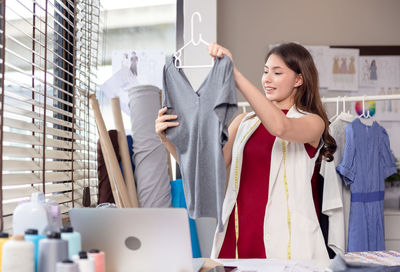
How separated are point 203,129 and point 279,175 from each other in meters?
0.41

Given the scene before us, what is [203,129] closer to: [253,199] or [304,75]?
[253,199]

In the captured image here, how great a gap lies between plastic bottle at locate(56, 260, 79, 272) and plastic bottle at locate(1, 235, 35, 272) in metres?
0.07

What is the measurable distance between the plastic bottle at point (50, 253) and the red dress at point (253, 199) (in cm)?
86

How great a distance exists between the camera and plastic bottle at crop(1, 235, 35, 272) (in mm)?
910

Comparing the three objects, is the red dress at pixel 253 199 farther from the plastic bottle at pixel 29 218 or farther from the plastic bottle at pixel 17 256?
the plastic bottle at pixel 17 256

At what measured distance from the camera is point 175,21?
3.21 meters

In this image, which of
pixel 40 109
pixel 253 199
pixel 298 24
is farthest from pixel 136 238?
pixel 298 24

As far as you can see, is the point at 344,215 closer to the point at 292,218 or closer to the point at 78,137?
the point at 292,218

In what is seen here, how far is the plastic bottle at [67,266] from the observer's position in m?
0.90

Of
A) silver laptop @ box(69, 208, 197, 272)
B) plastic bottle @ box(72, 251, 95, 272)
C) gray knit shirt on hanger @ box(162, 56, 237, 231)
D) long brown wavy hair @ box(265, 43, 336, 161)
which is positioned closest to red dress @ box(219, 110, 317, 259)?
long brown wavy hair @ box(265, 43, 336, 161)

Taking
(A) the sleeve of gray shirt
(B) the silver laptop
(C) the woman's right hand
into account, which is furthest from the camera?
(C) the woman's right hand

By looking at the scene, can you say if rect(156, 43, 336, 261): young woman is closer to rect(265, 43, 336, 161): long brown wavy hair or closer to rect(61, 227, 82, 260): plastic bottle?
rect(265, 43, 336, 161): long brown wavy hair

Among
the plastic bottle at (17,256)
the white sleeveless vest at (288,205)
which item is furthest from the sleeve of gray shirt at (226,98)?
the plastic bottle at (17,256)

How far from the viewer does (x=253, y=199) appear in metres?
1.71
